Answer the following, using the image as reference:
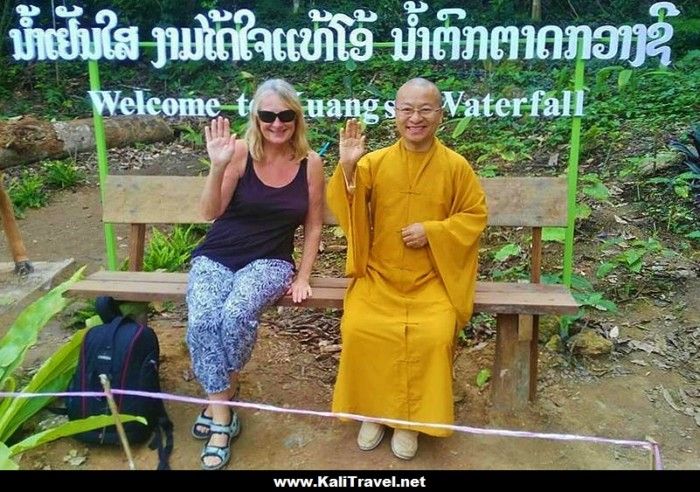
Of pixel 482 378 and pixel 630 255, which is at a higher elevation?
pixel 630 255

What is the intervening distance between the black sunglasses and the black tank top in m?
0.21

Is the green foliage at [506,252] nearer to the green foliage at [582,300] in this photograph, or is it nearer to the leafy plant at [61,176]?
the green foliage at [582,300]

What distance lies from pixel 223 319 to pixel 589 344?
2.01 metres

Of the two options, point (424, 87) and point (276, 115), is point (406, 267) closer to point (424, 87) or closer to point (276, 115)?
point (424, 87)

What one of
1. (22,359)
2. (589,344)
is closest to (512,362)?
(589,344)

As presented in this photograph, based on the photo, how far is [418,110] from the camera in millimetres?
2799

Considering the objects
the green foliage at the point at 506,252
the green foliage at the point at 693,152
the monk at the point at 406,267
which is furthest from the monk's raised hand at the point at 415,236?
the green foliage at the point at 693,152

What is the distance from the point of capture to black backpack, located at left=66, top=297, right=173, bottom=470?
286cm

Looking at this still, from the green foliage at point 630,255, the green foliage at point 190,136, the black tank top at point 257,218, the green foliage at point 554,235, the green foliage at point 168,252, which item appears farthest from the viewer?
the green foliage at point 190,136

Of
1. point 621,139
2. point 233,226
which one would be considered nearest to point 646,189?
point 621,139

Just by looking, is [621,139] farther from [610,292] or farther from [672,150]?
[610,292]

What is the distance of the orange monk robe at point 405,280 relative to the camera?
2.78 m

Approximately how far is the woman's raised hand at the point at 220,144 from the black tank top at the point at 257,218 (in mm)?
205

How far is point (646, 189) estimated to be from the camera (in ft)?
17.3
